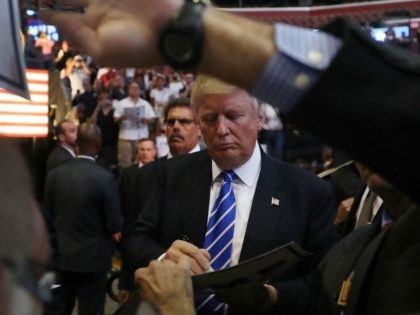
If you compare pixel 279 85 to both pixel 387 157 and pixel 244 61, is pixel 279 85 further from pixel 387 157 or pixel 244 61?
pixel 387 157

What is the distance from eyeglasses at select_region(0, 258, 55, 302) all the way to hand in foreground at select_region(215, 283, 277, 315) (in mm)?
958

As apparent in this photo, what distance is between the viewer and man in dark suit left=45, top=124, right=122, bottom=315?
609 cm

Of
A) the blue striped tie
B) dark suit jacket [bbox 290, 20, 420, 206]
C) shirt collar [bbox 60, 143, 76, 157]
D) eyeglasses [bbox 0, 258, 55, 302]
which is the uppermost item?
dark suit jacket [bbox 290, 20, 420, 206]

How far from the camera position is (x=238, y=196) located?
2.58 m

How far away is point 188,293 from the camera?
1.71 m

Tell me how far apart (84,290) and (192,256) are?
4619mm

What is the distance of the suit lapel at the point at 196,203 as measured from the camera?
254 centimetres

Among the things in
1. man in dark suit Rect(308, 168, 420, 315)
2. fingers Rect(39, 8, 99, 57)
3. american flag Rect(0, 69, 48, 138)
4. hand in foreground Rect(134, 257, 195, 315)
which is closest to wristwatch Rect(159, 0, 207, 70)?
fingers Rect(39, 8, 99, 57)

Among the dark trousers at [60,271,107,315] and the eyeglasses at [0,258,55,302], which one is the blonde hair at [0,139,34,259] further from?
the dark trousers at [60,271,107,315]

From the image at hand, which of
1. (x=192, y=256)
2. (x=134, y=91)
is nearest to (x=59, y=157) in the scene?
(x=192, y=256)

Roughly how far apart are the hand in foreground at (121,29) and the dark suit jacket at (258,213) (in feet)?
4.87

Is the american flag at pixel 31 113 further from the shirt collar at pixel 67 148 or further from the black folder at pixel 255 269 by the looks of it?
the black folder at pixel 255 269

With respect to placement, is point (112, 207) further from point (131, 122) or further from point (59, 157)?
point (131, 122)

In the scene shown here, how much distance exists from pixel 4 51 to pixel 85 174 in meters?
4.54
